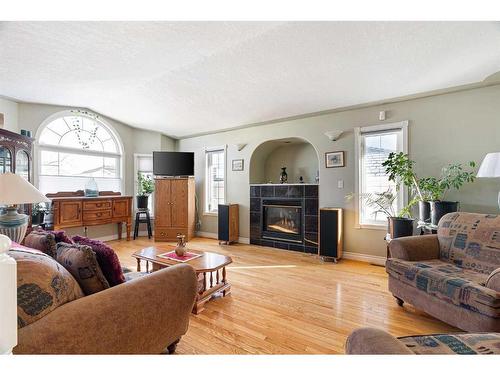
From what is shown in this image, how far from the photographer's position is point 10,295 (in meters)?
0.56

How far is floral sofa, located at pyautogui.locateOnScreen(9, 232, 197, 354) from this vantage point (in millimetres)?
923

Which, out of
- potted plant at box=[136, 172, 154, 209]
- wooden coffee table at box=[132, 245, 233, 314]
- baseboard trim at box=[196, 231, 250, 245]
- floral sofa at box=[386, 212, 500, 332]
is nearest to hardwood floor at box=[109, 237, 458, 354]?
wooden coffee table at box=[132, 245, 233, 314]

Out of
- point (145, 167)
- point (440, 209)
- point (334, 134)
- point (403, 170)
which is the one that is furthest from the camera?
point (145, 167)

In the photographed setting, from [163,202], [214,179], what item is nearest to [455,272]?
[214,179]

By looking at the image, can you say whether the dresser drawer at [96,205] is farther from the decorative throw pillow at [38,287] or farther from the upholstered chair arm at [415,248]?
the upholstered chair arm at [415,248]

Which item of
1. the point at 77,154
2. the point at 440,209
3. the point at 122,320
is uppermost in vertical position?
the point at 77,154

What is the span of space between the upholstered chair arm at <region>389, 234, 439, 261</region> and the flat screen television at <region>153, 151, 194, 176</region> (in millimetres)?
3861

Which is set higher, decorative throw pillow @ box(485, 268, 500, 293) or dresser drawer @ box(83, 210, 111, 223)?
dresser drawer @ box(83, 210, 111, 223)

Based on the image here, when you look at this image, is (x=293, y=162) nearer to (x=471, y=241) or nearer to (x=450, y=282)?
(x=471, y=241)

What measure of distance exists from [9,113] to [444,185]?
19.7 feet

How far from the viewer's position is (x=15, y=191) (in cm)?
175

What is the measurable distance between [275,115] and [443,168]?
8.01ft

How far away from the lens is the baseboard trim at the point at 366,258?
3.43 m

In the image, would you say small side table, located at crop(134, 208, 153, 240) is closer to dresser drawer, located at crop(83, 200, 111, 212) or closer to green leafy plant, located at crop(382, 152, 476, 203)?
dresser drawer, located at crop(83, 200, 111, 212)
